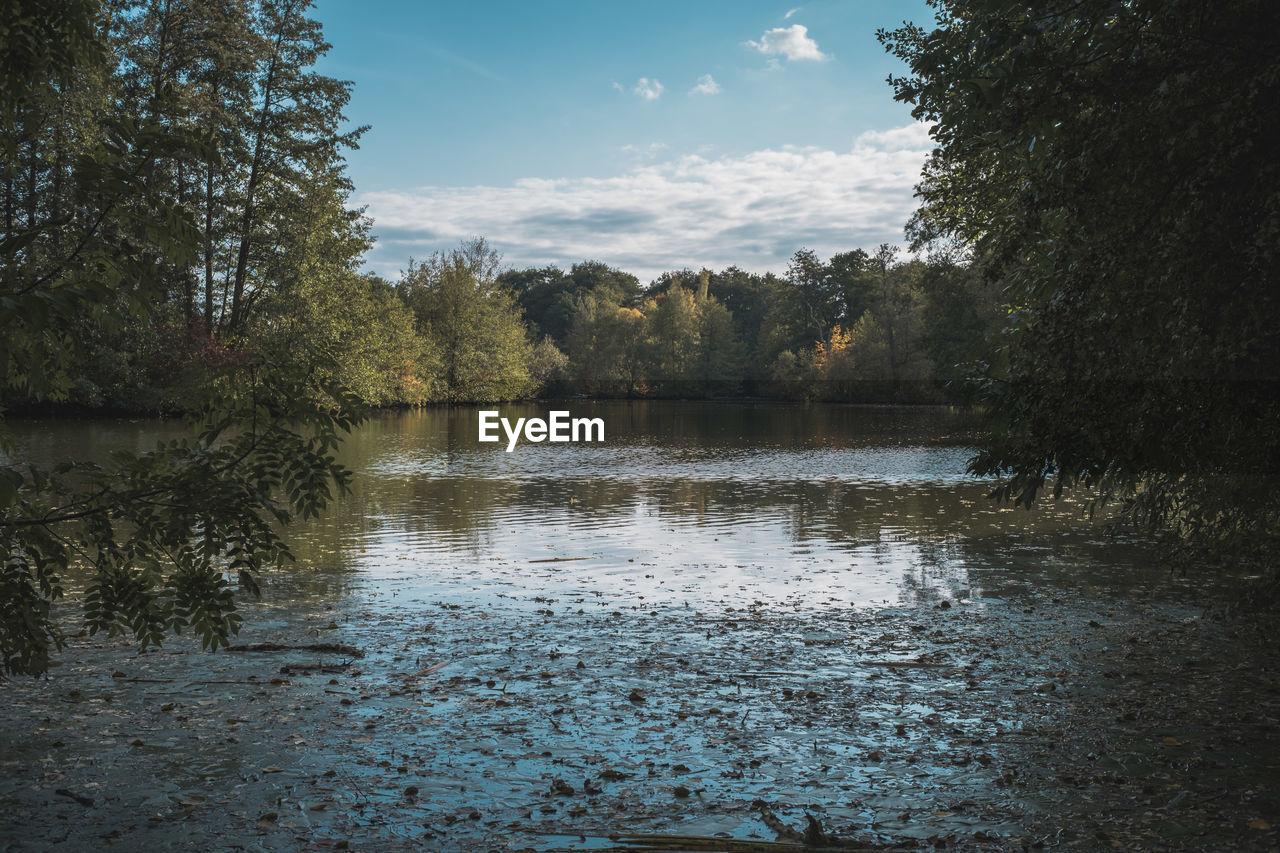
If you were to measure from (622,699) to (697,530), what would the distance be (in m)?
9.87

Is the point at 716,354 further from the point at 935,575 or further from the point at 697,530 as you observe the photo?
the point at 935,575

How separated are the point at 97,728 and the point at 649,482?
18.7 m

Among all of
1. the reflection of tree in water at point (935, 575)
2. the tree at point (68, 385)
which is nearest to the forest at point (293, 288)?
the tree at point (68, 385)

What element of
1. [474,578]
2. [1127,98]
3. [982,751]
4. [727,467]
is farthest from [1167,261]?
[727,467]

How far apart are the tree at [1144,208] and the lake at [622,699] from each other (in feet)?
7.00

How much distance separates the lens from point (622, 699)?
722cm

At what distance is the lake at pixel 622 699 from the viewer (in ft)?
17.0

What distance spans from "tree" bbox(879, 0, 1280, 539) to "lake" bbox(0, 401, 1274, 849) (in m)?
2.13

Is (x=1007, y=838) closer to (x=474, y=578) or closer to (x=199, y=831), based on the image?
(x=199, y=831)

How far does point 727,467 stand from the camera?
29.1m

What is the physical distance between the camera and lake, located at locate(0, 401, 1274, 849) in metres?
5.18

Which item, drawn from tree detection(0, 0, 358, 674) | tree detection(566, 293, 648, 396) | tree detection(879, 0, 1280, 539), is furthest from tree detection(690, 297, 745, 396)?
tree detection(0, 0, 358, 674)

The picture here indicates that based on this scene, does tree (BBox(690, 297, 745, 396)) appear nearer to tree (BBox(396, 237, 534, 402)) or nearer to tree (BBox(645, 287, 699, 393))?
tree (BBox(645, 287, 699, 393))

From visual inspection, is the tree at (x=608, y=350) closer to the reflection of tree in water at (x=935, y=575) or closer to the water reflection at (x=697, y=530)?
the water reflection at (x=697, y=530)
